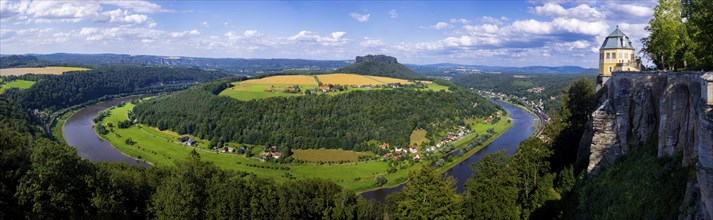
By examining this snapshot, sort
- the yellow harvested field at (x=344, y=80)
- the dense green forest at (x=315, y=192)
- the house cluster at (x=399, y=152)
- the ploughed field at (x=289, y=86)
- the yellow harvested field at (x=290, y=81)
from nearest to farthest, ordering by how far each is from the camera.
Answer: the dense green forest at (x=315, y=192)
the house cluster at (x=399, y=152)
the ploughed field at (x=289, y=86)
the yellow harvested field at (x=290, y=81)
the yellow harvested field at (x=344, y=80)

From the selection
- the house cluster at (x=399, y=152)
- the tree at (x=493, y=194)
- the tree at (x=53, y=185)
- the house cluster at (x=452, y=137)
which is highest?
the tree at (x=53, y=185)

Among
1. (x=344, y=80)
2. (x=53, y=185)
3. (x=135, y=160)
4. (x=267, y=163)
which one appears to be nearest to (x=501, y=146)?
(x=267, y=163)

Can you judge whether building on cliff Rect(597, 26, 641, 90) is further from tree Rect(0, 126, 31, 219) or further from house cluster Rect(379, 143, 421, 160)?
tree Rect(0, 126, 31, 219)

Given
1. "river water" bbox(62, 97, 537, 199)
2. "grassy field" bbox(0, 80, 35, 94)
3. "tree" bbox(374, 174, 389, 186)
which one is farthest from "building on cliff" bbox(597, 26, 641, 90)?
"grassy field" bbox(0, 80, 35, 94)

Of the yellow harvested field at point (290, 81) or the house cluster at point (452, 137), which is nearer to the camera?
the house cluster at point (452, 137)

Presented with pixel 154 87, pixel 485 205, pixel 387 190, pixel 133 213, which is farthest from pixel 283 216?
pixel 154 87

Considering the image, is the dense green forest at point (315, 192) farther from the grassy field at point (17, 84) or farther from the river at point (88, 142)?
the grassy field at point (17, 84)

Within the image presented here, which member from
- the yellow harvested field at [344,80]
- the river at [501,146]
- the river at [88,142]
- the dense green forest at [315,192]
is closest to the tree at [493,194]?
the dense green forest at [315,192]

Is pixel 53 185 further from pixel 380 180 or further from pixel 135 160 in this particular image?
pixel 135 160
